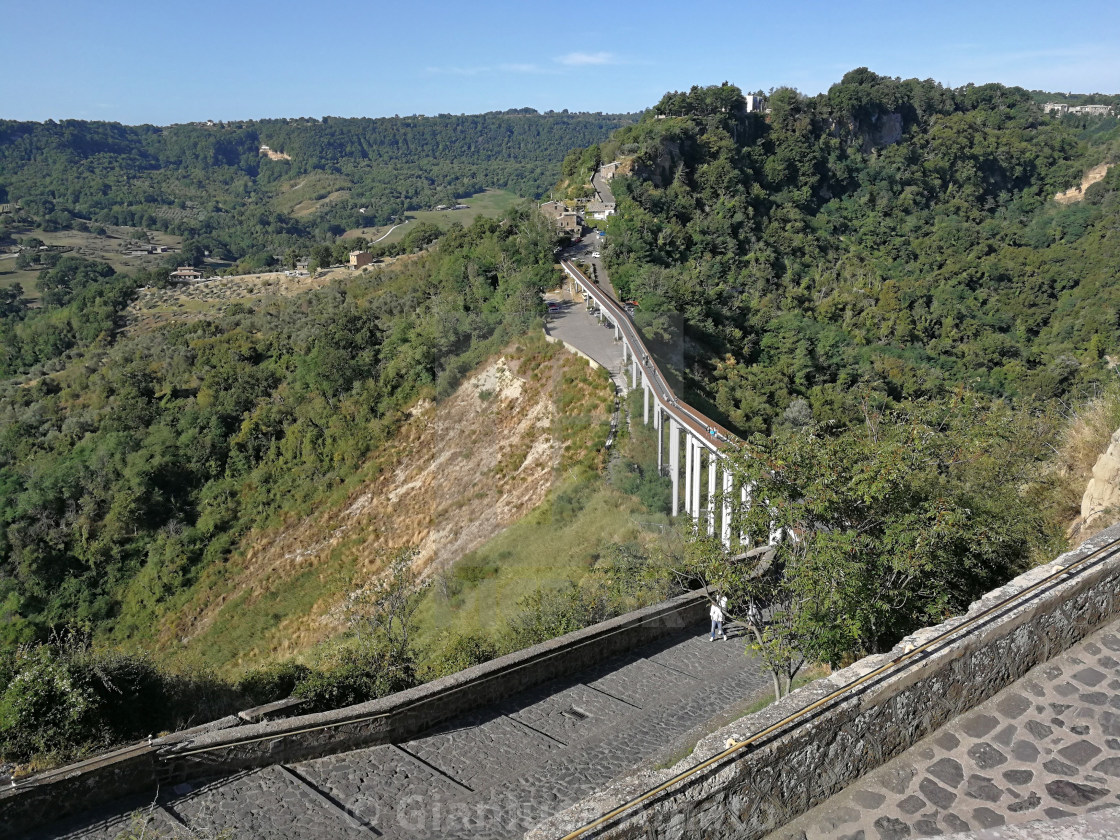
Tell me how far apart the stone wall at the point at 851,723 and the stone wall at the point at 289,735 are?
176 inches

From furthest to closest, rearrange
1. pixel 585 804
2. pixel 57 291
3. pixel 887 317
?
1. pixel 57 291
2. pixel 887 317
3. pixel 585 804

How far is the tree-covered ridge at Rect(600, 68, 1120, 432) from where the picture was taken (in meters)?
28.2

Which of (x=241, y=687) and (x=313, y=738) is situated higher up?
(x=313, y=738)

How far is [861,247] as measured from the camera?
163ft

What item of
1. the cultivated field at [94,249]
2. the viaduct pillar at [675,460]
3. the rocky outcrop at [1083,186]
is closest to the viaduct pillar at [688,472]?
the viaduct pillar at [675,460]

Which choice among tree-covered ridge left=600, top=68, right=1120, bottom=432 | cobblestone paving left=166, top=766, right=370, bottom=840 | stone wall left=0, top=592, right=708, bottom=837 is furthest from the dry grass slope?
cobblestone paving left=166, top=766, right=370, bottom=840

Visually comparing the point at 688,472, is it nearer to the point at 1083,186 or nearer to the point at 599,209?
the point at 599,209

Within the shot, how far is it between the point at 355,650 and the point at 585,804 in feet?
24.7

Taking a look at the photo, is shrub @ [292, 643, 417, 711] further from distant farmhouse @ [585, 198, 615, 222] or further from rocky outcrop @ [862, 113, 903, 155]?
rocky outcrop @ [862, 113, 903, 155]

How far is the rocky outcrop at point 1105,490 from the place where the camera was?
7348 mm

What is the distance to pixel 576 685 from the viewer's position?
30.2ft

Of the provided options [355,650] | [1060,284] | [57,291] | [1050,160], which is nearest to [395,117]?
[57,291]

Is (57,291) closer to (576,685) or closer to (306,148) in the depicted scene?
(576,685)

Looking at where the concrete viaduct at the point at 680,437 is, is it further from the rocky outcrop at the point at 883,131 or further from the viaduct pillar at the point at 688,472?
the rocky outcrop at the point at 883,131
